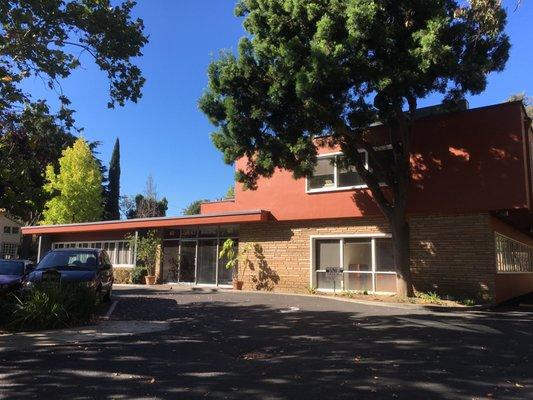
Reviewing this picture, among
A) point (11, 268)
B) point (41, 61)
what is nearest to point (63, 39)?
point (41, 61)

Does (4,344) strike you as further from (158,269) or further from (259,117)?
(158,269)

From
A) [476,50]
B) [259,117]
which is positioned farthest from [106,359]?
[476,50]

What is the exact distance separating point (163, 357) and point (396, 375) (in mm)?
3424

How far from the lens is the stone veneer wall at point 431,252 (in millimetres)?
16375

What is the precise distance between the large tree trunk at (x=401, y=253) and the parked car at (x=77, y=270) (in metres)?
8.99

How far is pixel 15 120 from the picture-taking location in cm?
1216

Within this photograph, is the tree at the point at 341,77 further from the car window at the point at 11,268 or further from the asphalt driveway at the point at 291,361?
the car window at the point at 11,268

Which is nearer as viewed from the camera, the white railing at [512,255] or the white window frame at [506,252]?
the white window frame at [506,252]

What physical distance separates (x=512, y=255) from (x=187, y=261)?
1475cm

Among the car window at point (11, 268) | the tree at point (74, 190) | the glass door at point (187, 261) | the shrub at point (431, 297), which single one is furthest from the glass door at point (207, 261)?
the tree at point (74, 190)

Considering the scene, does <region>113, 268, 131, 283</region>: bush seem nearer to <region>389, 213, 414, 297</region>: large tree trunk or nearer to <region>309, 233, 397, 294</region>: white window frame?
<region>309, 233, 397, 294</region>: white window frame

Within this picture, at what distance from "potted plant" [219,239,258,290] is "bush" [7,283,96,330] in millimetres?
11008

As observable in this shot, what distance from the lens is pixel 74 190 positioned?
3634 cm

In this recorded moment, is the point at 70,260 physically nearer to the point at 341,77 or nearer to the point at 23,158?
the point at 23,158
